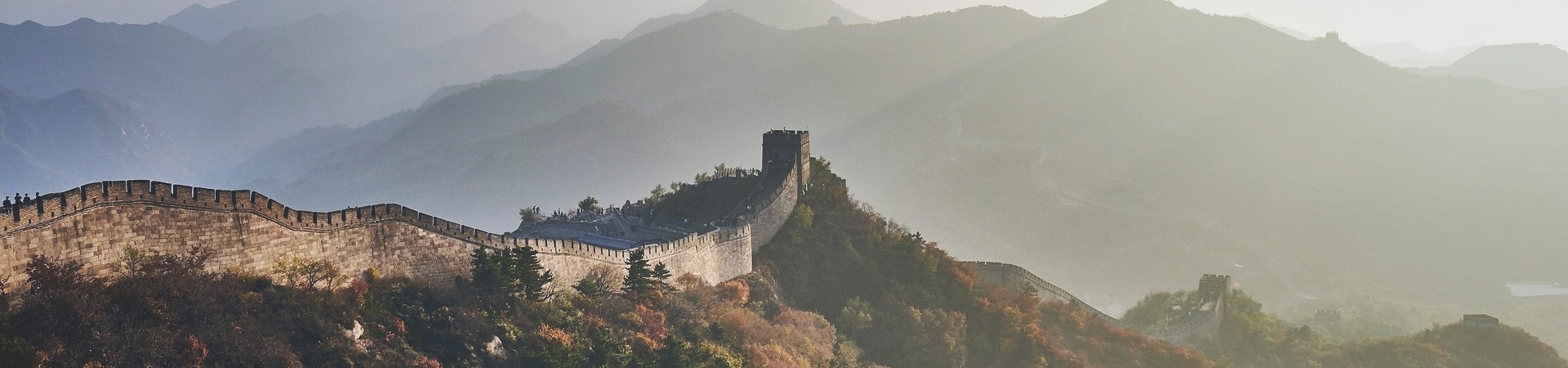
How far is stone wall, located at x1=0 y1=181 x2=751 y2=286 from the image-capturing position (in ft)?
72.8

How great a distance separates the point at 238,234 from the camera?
1029 inches

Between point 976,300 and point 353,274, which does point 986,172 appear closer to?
point 976,300

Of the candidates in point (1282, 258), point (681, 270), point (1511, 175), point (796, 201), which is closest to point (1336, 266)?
point (1282, 258)

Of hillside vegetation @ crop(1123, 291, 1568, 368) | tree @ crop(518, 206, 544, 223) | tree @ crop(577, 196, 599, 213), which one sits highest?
tree @ crop(577, 196, 599, 213)

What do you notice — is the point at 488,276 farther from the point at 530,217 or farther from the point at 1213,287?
the point at 1213,287

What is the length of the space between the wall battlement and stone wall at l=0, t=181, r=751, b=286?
0.02 meters

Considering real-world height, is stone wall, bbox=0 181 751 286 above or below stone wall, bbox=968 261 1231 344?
above

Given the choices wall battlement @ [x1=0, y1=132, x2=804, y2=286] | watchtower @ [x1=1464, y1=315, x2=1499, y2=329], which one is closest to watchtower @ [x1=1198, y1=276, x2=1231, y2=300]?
watchtower @ [x1=1464, y1=315, x2=1499, y2=329]

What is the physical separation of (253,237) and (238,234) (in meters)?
0.47

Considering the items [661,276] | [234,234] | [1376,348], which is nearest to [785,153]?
[661,276]

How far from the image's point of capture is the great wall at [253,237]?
22.3 m

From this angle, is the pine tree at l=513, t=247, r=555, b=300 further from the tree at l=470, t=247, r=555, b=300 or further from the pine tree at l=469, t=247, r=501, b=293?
the pine tree at l=469, t=247, r=501, b=293

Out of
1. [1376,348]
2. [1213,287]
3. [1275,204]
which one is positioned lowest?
[1376,348]

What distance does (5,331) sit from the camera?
69.1ft
